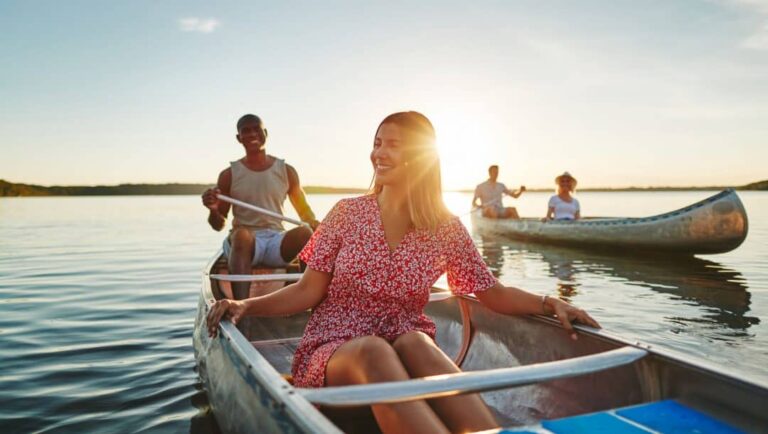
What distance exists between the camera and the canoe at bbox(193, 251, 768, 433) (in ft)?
5.82

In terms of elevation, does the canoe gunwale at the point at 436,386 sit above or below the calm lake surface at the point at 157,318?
A: above

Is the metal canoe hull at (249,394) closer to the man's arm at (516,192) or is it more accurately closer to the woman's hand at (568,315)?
the woman's hand at (568,315)

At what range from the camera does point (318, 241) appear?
8.75 ft

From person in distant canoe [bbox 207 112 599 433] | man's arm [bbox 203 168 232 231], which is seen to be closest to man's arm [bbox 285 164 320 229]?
man's arm [bbox 203 168 232 231]

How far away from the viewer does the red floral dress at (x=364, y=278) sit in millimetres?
2535

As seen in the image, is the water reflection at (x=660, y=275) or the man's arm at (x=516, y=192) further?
the man's arm at (x=516, y=192)

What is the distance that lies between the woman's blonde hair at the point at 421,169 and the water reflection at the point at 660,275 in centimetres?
534

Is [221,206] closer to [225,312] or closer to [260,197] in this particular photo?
[260,197]

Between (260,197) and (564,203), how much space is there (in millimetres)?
10648

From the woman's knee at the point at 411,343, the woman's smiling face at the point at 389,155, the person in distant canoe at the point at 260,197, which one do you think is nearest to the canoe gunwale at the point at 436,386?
the woman's knee at the point at 411,343

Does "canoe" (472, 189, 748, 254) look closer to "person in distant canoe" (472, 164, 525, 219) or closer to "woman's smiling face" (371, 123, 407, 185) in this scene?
"person in distant canoe" (472, 164, 525, 219)

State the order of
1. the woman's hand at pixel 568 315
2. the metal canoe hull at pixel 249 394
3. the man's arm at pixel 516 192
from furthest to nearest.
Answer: the man's arm at pixel 516 192 < the woman's hand at pixel 568 315 < the metal canoe hull at pixel 249 394

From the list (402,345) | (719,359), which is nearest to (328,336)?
(402,345)

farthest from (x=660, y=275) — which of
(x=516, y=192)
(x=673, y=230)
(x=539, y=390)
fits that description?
(x=539, y=390)
